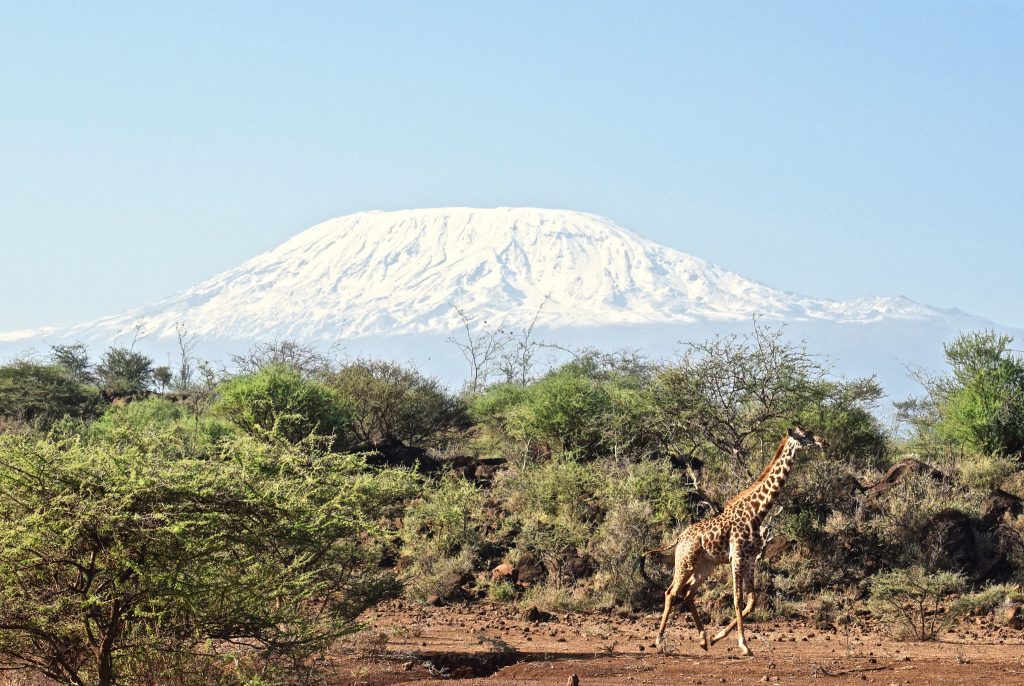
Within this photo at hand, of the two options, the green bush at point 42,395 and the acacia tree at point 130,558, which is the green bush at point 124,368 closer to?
the green bush at point 42,395

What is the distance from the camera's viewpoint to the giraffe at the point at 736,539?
14.5 metres

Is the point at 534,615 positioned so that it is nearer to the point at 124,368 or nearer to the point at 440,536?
the point at 440,536

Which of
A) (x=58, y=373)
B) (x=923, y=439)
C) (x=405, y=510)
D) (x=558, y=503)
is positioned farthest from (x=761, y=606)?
(x=58, y=373)

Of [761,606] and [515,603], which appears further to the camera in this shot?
[515,603]

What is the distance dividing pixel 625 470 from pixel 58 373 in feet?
58.6

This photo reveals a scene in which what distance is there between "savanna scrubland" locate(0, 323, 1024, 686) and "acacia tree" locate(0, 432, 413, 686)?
0.03 m

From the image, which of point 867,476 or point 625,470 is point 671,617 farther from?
point 867,476

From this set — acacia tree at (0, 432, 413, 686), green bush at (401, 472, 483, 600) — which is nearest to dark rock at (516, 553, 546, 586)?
green bush at (401, 472, 483, 600)

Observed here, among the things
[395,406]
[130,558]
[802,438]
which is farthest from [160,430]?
[395,406]

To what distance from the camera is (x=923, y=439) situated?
86.8 feet

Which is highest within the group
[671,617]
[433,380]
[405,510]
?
[433,380]

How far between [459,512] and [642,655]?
25.0 feet

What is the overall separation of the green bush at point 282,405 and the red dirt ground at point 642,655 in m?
8.05

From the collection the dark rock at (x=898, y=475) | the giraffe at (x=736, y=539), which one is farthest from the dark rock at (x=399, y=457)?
the giraffe at (x=736, y=539)
